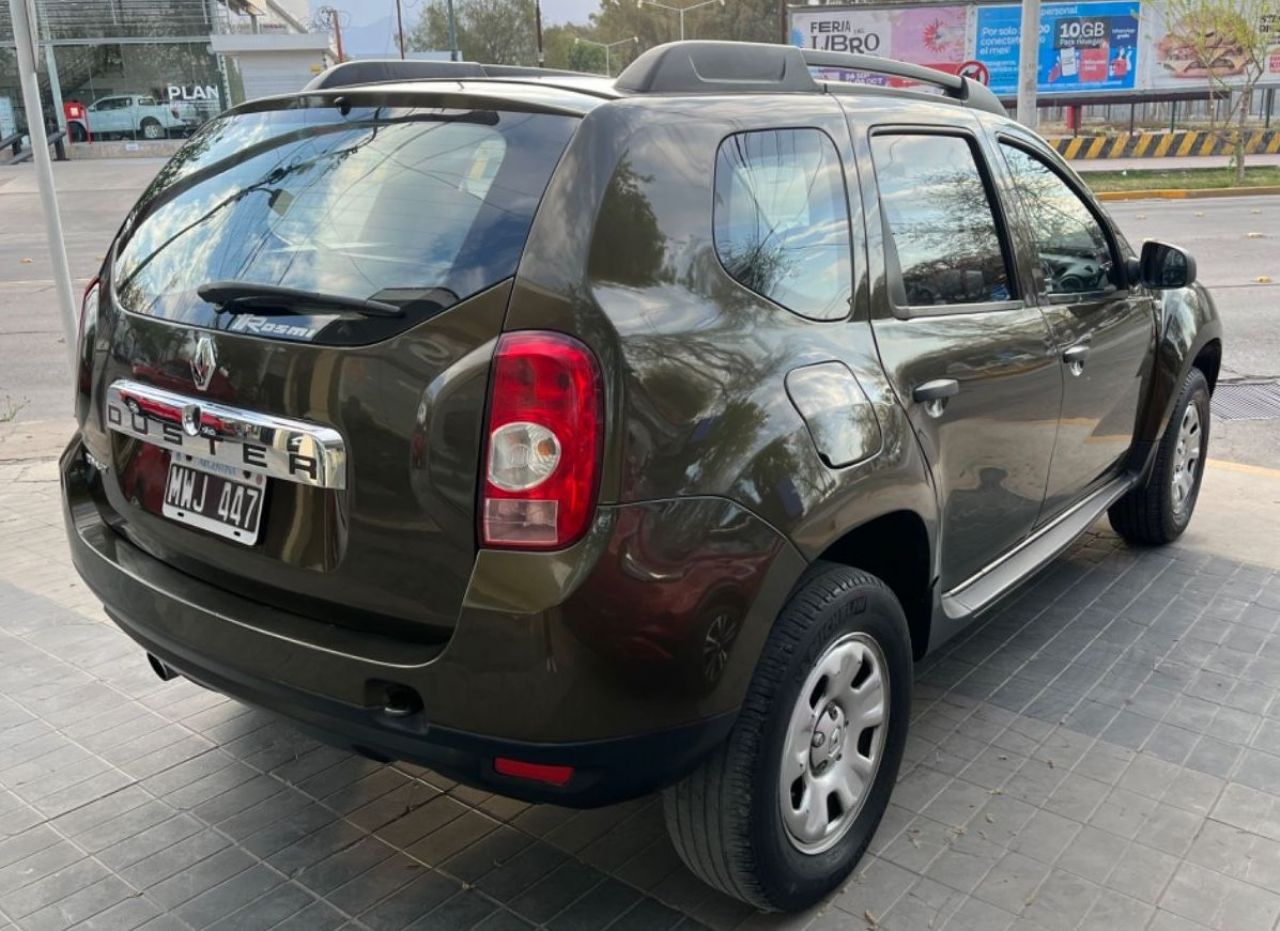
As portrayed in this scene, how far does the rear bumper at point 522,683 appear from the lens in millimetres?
2066

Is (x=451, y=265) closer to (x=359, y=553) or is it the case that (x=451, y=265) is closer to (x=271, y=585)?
(x=359, y=553)

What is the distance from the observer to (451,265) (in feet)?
7.23

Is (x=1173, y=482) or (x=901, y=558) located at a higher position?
(x=901, y=558)

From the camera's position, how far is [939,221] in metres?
3.15

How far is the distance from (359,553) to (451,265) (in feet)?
1.94

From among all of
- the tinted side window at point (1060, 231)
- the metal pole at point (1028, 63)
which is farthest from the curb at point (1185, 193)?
the tinted side window at point (1060, 231)

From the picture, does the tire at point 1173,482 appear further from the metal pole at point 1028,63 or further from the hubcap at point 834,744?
the metal pole at point 1028,63

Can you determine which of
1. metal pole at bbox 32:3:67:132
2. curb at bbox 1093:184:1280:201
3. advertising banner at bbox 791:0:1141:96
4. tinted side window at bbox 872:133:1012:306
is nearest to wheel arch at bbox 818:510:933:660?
tinted side window at bbox 872:133:1012:306

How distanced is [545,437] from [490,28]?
64595 mm

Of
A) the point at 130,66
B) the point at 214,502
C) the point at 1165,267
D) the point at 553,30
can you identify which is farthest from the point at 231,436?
the point at 553,30

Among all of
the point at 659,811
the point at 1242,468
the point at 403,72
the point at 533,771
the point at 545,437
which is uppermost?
the point at 403,72

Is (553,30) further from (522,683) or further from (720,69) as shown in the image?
(522,683)

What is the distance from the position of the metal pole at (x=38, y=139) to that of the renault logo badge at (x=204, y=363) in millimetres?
2772

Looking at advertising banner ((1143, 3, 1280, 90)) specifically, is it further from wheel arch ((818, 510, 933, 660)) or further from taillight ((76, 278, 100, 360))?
taillight ((76, 278, 100, 360))
